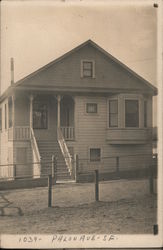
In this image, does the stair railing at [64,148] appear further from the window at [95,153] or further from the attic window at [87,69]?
the attic window at [87,69]

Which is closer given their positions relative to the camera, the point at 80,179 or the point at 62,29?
the point at 62,29

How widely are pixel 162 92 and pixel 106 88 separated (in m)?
1.12

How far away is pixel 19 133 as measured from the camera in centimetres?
671

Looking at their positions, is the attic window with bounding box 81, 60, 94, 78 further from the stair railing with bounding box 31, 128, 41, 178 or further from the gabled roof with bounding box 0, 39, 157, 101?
the stair railing with bounding box 31, 128, 41, 178

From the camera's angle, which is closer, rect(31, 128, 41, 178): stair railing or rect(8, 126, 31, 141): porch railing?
rect(8, 126, 31, 141): porch railing

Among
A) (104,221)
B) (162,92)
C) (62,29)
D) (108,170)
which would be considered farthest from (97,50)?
(104,221)

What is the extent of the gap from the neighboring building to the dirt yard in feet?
1.23

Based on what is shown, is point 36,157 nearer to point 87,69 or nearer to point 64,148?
point 64,148

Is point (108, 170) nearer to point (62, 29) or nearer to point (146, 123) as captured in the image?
point (146, 123)

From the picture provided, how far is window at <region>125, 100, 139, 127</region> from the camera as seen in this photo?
6.90 meters

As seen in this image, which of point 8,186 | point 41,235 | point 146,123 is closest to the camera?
point 41,235

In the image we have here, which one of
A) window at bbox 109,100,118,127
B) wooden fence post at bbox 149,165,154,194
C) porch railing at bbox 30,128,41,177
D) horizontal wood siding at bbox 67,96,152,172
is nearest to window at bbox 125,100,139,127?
window at bbox 109,100,118,127

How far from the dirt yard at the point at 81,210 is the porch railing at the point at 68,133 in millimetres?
903

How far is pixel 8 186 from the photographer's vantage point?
7.40m
